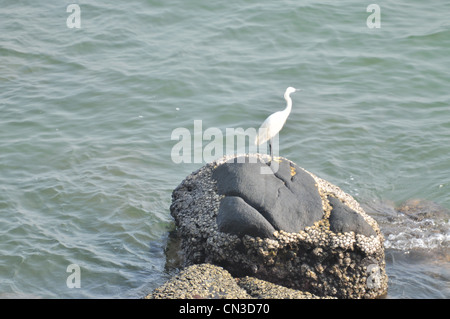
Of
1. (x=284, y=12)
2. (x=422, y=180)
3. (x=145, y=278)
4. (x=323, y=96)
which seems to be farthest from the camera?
(x=284, y=12)

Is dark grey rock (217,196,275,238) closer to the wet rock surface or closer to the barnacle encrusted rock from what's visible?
the barnacle encrusted rock

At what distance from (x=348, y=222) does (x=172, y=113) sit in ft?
18.3

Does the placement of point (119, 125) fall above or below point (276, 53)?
below

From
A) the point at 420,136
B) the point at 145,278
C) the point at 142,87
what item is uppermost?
the point at 142,87

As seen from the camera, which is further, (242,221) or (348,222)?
(348,222)

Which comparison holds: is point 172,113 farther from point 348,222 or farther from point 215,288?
point 215,288

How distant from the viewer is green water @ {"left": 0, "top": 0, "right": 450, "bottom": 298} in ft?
24.6

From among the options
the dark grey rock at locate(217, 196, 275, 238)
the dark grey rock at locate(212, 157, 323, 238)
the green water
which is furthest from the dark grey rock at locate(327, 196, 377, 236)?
the green water

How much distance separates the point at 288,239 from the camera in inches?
238

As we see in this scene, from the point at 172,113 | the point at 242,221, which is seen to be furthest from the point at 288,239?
the point at 172,113

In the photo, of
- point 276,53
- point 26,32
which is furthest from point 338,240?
point 26,32

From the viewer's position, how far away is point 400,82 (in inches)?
472
